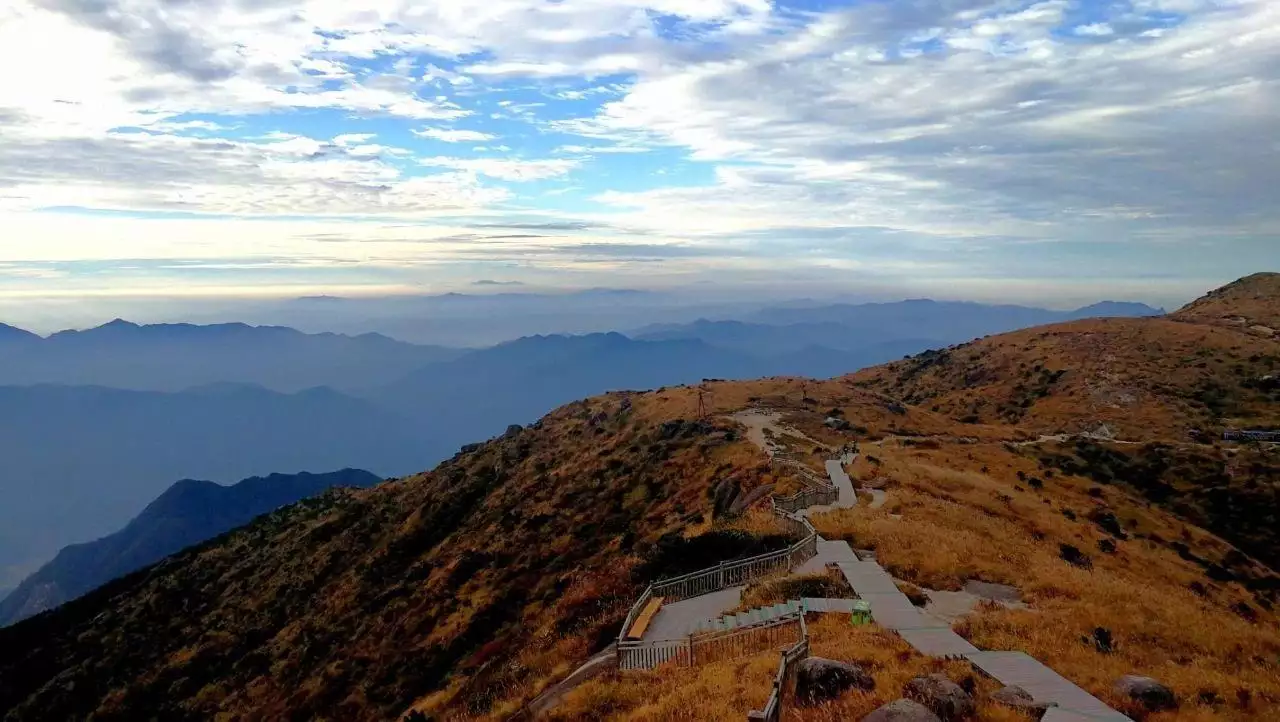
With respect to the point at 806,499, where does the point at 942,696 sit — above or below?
above

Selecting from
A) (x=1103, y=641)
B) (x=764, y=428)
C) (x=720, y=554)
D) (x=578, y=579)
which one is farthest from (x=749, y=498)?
(x=764, y=428)

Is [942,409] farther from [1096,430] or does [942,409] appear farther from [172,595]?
[172,595]

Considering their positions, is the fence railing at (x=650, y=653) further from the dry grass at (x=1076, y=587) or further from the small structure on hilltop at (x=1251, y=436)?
the small structure on hilltop at (x=1251, y=436)

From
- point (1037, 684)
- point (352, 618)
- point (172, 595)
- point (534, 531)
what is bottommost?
point (172, 595)

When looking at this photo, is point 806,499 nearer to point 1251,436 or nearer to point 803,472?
→ point 803,472

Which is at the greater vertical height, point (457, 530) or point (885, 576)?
point (885, 576)

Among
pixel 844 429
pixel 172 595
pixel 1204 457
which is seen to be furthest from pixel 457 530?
pixel 1204 457

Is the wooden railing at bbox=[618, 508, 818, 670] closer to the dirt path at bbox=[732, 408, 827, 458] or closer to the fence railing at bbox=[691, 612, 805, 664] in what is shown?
the fence railing at bbox=[691, 612, 805, 664]

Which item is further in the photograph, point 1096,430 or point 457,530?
point 1096,430
